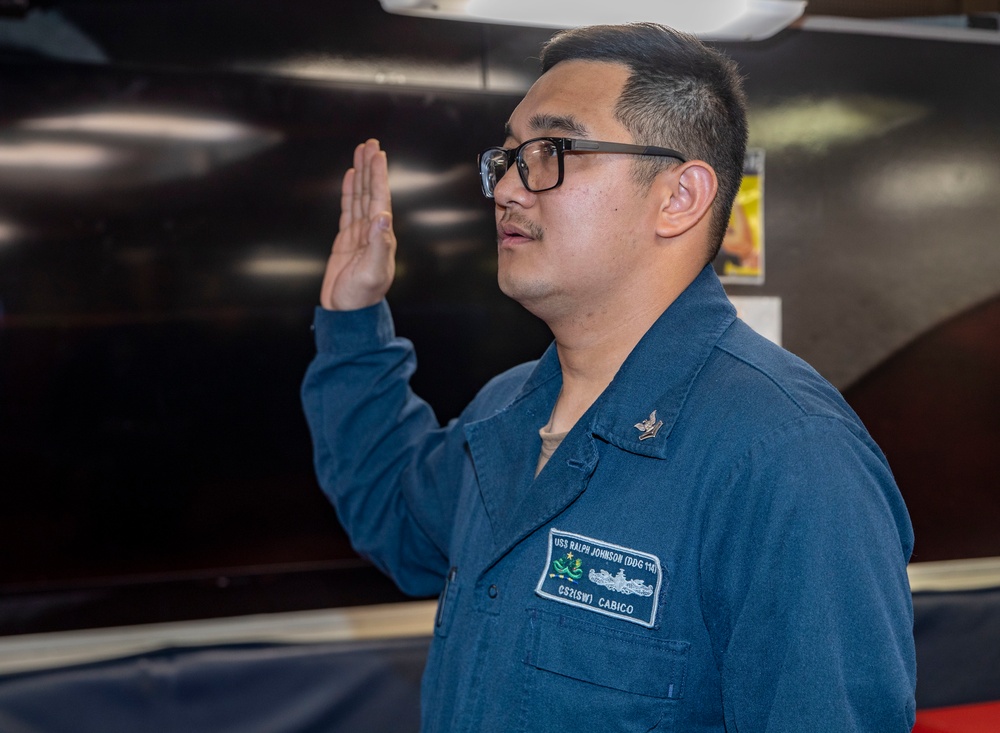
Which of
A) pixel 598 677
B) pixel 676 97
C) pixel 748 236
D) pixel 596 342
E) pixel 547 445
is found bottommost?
pixel 598 677

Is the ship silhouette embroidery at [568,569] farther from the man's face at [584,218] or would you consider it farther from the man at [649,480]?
the man's face at [584,218]

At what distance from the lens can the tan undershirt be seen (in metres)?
1.27

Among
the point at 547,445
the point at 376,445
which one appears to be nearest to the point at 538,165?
the point at 547,445

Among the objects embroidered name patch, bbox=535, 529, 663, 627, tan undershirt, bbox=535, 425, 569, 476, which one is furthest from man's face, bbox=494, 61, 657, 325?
embroidered name patch, bbox=535, 529, 663, 627

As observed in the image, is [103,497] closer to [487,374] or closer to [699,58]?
[487,374]

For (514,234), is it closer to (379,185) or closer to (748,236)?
(379,185)

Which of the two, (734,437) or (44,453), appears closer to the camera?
(734,437)

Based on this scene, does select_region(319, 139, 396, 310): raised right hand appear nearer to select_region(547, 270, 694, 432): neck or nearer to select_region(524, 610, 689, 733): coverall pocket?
select_region(547, 270, 694, 432): neck

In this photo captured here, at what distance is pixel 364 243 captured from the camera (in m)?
1.65

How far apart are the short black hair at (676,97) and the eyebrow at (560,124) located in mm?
53

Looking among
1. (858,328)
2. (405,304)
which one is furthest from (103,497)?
(858,328)

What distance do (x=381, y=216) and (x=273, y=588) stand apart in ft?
3.65

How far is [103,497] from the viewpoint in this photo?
2.09m

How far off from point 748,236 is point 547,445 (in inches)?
62.9
